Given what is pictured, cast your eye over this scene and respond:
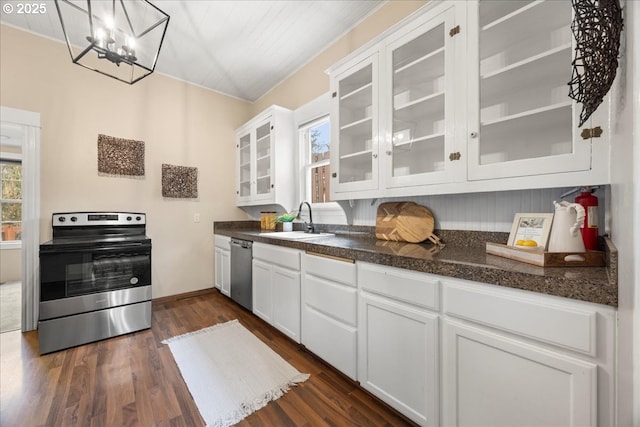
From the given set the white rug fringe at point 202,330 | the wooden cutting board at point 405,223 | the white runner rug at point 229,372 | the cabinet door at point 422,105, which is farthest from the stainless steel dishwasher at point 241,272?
the cabinet door at point 422,105

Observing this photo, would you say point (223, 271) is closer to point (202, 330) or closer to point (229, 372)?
point (202, 330)

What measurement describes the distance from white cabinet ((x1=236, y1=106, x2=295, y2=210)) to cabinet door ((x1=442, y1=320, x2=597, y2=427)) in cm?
236

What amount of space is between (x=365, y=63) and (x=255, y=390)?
96.1 inches

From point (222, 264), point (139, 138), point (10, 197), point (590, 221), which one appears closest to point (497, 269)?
point (590, 221)

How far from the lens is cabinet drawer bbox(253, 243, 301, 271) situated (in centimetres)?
201

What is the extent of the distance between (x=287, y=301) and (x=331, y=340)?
0.55 m

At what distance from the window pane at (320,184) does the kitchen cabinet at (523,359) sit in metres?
1.84

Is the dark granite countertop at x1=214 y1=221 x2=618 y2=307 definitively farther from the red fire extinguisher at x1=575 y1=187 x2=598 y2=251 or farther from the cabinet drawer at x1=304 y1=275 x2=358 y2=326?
the cabinet drawer at x1=304 y1=275 x2=358 y2=326

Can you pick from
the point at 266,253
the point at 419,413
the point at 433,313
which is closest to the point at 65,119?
the point at 266,253

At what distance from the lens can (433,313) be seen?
3.82ft

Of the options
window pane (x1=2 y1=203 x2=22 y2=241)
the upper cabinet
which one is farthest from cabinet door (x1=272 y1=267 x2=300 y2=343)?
window pane (x1=2 y1=203 x2=22 y2=241)

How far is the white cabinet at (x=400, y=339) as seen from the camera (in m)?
1.17

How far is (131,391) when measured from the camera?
159 centimetres

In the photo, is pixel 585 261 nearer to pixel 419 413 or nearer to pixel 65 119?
pixel 419 413
